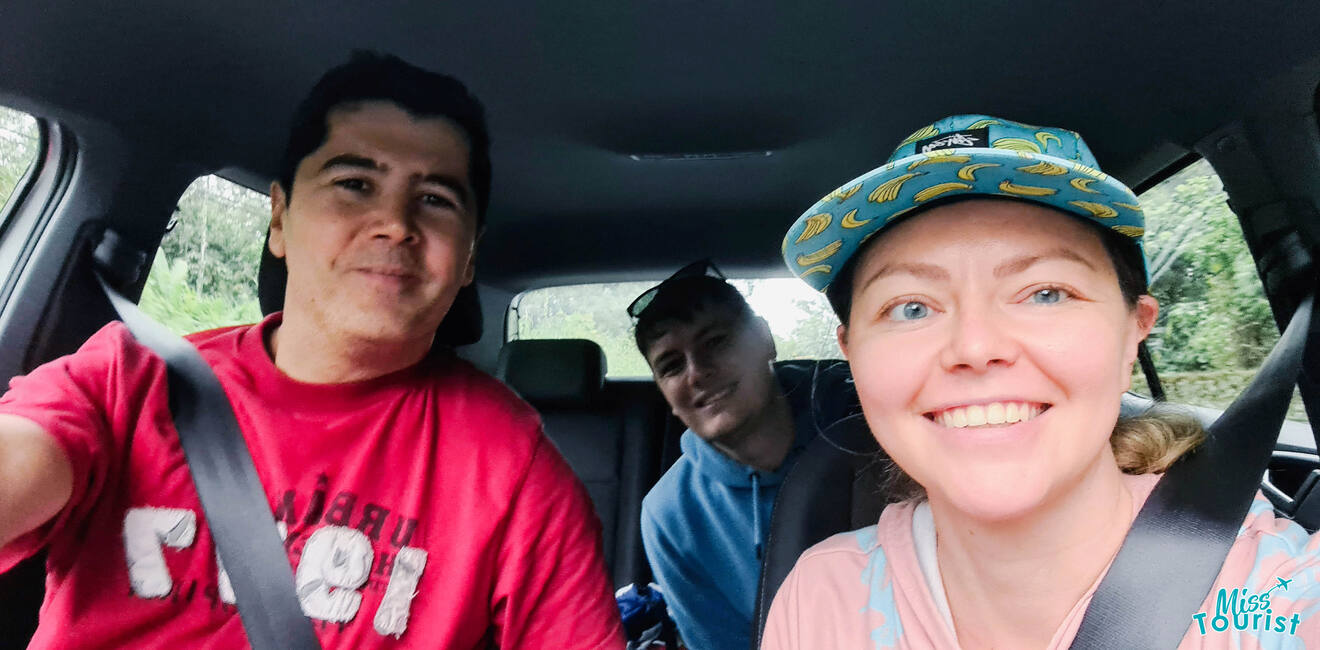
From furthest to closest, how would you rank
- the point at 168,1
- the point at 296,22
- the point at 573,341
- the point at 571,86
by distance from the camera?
the point at 573,341
the point at 571,86
the point at 296,22
the point at 168,1

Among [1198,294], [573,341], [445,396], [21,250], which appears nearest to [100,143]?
[21,250]

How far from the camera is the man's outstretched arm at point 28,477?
3.92ft

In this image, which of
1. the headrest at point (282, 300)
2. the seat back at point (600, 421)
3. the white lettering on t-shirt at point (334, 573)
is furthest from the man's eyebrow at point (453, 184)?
the seat back at point (600, 421)

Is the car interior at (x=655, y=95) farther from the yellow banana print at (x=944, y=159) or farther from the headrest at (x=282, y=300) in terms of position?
the yellow banana print at (x=944, y=159)

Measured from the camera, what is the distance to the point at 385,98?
1638mm

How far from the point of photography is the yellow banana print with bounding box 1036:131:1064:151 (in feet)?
3.78

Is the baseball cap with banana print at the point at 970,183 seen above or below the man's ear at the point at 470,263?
above

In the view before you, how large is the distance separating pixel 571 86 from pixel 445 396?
77 centimetres

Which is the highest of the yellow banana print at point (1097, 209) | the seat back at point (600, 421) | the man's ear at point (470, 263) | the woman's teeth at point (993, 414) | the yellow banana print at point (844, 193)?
the yellow banana print at point (1097, 209)

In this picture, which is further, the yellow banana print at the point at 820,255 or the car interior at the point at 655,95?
the car interior at the point at 655,95

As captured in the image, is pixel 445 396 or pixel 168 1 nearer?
pixel 168 1

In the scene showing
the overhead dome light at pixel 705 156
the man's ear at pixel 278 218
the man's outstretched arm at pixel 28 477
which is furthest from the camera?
the overhead dome light at pixel 705 156

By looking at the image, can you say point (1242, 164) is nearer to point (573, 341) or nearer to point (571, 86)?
point (571, 86)

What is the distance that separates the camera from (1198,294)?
1.70m
